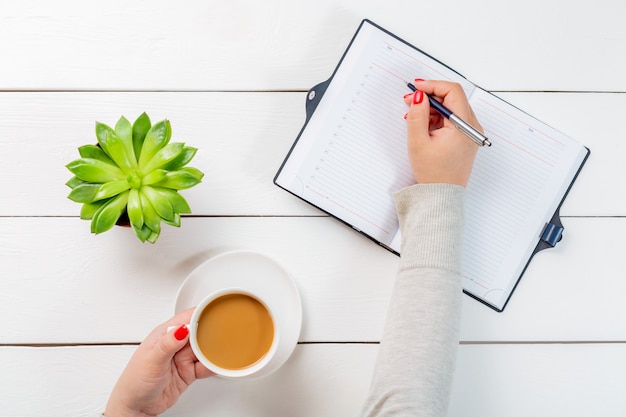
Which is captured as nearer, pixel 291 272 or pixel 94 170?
pixel 94 170

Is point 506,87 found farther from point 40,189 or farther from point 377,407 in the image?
point 40,189

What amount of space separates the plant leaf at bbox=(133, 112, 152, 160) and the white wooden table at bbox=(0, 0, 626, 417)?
5.1 inches

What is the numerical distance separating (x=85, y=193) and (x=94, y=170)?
0.03 metres

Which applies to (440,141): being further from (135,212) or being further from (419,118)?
(135,212)

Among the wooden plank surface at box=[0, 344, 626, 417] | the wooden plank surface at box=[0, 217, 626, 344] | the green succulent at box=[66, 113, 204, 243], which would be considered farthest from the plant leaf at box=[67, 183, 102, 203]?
the wooden plank surface at box=[0, 344, 626, 417]

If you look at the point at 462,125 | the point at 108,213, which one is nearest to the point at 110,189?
the point at 108,213

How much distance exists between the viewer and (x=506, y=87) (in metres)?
0.79

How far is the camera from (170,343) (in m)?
0.62

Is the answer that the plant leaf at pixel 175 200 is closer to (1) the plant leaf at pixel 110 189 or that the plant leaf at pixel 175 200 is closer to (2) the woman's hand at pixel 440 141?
(1) the plant leaf at pixel 110 189

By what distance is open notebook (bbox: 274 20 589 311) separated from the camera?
75cm

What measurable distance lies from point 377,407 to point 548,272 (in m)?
0.34

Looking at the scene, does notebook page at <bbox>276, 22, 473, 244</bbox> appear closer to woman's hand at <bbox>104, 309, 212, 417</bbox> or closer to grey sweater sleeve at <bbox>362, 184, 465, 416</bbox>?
grey sweater sleeve at <bbox>362, 184, 465, 416</bbox>

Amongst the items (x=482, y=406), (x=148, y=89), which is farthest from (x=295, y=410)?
(x=148, y=89)

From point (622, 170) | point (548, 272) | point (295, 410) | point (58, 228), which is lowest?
point (295, 410)
